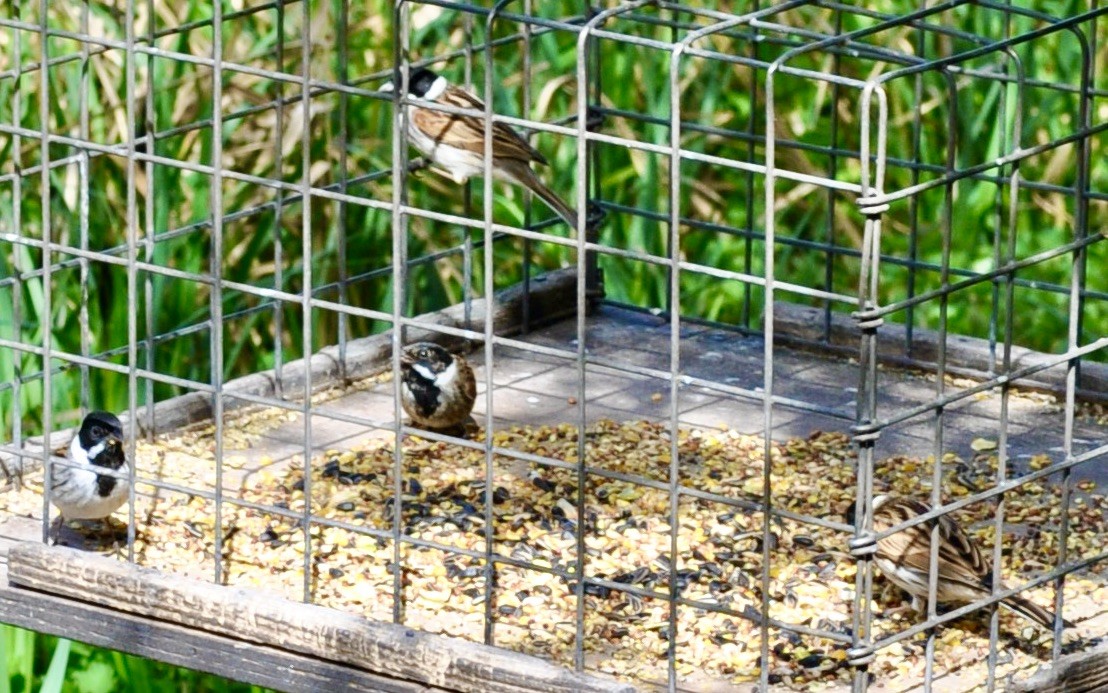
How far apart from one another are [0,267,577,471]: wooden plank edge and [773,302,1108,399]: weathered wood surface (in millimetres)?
632

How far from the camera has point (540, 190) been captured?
6059 millimetres

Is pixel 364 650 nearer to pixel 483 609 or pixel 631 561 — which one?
pixel 483 609

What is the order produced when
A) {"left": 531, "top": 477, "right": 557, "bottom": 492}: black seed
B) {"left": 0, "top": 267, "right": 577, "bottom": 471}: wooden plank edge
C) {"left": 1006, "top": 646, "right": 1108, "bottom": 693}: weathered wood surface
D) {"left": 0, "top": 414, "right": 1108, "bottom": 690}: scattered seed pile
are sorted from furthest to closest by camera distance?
{"left": 0, "top": 267, "right": 577, "bottom": 471}: wooden plank edge, {"left": 531, "top": 477, "right": 557, "bottom": 492}: black seed, {"left": 0, "top": 414, "right": 1108, "bottom": 690}: scattered seed pile, {"left": 1006, "top": 646, "right": 1108, "bottom": 693}: weathered wood surface

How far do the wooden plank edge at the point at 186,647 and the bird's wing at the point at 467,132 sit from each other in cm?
194

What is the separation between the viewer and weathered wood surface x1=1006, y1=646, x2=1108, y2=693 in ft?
12.9

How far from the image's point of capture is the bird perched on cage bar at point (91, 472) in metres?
4.68

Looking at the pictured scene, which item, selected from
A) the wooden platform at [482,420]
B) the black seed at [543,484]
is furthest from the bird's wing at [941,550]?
the black seed at [543,484]

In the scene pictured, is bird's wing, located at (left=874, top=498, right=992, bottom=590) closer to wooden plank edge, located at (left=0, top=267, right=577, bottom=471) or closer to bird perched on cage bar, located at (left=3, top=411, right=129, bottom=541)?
wooden plank edge, located at (left=0, top=267, right=577, bottom=471)

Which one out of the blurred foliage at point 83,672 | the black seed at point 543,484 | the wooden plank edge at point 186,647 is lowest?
the blurred foliage at point 83,672

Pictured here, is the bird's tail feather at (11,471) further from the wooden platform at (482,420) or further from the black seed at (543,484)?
the black seed at (543,484)

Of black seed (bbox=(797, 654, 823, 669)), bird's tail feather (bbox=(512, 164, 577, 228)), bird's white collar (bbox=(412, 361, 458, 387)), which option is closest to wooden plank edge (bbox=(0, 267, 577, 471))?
bird's white collar (bbox=(412, 361, 458, 387))

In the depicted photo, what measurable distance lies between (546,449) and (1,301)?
1592mm

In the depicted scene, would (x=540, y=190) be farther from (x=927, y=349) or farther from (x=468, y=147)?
(x=927, y=349)

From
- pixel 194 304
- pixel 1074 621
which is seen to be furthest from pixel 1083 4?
pixel 1074 621
